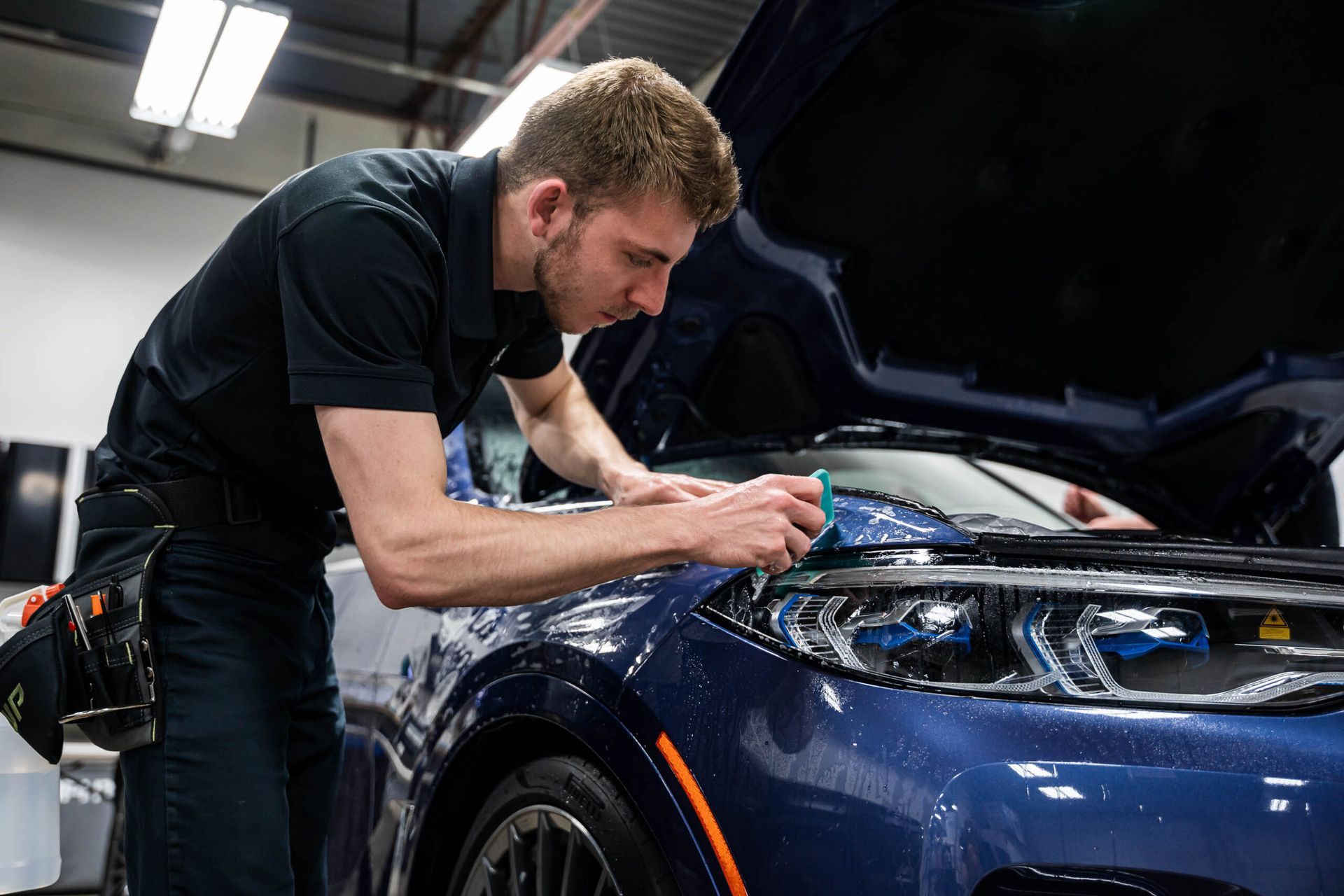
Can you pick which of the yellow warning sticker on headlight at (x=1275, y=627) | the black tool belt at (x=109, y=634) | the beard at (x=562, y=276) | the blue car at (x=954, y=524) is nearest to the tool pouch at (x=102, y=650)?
the black tool belt at (x=109, y=634)

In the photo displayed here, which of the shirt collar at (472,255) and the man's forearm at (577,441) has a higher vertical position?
the shirt collar at (472,255)

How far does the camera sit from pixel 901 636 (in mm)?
1166

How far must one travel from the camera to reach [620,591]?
1.46m

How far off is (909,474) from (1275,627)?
139 cm

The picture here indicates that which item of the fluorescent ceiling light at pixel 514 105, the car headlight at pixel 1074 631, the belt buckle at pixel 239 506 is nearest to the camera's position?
the car headlight at pixel 1074 631

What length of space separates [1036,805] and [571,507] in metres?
0.99

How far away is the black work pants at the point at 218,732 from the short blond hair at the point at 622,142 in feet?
2.09

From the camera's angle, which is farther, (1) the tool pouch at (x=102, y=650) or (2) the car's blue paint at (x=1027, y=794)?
(1) the tool pouch at (x=102, y=650)

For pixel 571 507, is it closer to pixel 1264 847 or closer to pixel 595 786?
pixel 595 786

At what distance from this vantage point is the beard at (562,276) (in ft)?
4.71

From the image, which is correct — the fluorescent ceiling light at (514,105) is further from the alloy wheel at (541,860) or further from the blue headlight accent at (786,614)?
the blue headlight accent at (786,614)

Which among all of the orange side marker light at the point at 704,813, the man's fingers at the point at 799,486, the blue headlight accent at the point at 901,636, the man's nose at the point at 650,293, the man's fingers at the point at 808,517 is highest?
the man's nose at the point at 650,293

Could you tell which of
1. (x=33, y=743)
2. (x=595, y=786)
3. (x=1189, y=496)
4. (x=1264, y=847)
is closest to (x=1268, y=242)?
(x=1189, y=496)

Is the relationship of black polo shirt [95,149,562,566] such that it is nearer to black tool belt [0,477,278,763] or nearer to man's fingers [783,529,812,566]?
black tool belt [0,477,278,763]
